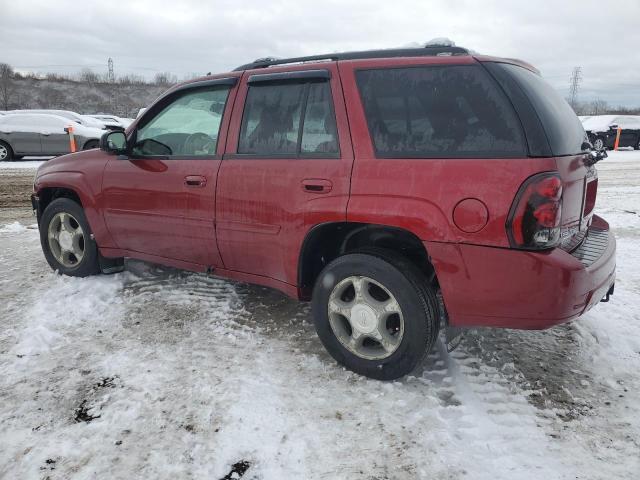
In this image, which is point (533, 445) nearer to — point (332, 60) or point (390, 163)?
point (390, 163)

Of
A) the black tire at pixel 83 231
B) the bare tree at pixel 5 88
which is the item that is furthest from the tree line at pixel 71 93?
the black tire at pixel 83 231

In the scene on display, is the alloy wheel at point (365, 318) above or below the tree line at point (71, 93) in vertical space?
below

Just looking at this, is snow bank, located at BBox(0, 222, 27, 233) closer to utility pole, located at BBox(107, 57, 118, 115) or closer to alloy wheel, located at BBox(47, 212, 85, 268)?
alloy wheel, located at BBox(47, 212, 85, 268)

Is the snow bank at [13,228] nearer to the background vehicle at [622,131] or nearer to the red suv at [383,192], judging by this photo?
the red suv at [383,192]

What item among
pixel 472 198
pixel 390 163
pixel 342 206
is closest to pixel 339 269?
pixel 342 206

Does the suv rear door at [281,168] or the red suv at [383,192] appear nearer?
the red suv at [383,192]

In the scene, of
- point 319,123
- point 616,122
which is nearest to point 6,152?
point 319,123

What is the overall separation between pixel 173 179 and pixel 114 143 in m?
0.73

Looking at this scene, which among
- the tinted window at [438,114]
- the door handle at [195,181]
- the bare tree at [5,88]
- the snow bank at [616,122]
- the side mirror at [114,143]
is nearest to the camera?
the tinted window at [438,114]

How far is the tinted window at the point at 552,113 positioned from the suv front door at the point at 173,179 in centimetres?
190

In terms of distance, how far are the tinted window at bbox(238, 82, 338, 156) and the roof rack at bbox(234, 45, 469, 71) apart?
282mm

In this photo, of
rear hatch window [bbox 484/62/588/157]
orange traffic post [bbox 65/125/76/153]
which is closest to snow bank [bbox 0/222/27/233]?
rear hatch window [bbox 484/62/588/157]

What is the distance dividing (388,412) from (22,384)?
6.73ft

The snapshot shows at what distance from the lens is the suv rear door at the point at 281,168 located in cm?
288
